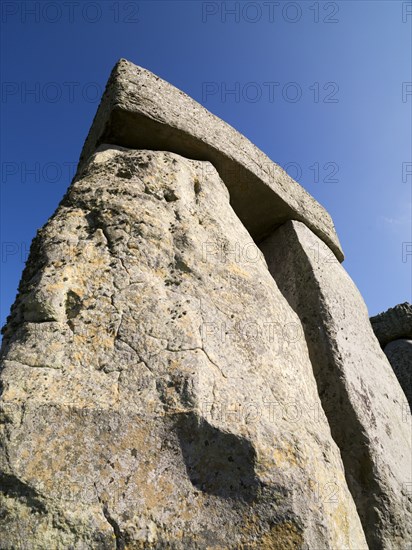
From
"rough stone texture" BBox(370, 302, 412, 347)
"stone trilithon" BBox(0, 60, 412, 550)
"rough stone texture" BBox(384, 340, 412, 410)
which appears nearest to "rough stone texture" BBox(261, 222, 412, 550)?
"stone trilithon" BBox(0, 60, 412, 550)

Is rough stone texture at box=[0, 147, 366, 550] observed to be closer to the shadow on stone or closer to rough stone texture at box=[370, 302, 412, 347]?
the shadow on stone

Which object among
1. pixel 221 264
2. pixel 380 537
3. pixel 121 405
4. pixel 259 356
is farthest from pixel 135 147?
pixel 380 537

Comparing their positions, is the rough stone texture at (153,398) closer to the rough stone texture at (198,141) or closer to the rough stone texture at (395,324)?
the rough stone texture at (198,141)

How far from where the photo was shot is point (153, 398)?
5.09 ft

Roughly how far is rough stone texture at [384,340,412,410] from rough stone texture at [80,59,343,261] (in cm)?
218

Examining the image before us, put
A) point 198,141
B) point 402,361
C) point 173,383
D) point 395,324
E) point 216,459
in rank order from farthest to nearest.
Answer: point 395,324 → point 402,361 → point 198,141 → point 173,383 → point 216,459

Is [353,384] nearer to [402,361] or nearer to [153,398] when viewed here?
[153,398]

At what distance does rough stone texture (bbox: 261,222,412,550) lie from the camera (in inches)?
86.9

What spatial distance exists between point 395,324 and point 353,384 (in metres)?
3.32

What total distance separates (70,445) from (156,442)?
0.89 feet

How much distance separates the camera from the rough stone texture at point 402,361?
5016mm

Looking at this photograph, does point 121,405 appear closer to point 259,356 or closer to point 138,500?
Result: point 138,500

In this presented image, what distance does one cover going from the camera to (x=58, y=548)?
4.01ft

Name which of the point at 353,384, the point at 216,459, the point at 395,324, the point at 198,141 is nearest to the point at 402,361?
the point at 395,324
